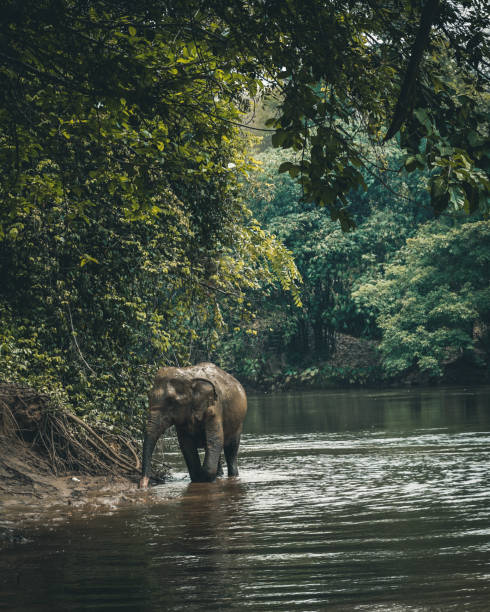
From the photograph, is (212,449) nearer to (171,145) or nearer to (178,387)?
(178,387)

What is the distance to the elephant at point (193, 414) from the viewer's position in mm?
13500

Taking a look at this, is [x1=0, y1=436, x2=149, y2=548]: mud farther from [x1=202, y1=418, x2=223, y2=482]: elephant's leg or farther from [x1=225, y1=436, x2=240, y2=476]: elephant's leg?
[x1=225, y1=436, x2=240, y2=476]: elephant's leg

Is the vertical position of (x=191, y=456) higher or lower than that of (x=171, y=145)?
lower

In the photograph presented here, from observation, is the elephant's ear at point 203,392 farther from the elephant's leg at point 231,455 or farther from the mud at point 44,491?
the mud at point 44,491

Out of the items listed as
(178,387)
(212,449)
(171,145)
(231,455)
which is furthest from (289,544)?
(231,455)

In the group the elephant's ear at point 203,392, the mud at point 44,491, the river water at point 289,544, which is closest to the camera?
the river water at point 289,544

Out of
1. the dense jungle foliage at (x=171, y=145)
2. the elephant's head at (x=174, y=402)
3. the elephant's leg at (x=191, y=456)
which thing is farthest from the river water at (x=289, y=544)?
the dense jungle foliage at (x=171, y=145)

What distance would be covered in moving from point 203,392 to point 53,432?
7.47 ft

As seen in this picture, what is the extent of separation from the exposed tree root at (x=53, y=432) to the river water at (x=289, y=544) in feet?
3.89

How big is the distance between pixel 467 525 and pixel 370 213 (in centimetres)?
3884

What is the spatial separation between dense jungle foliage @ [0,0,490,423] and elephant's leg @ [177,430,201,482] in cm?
88

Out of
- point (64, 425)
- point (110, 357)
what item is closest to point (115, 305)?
point (110, 357)

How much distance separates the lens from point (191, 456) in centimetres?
1392

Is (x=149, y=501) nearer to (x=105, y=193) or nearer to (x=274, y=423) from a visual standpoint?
(x=105, y=193)
